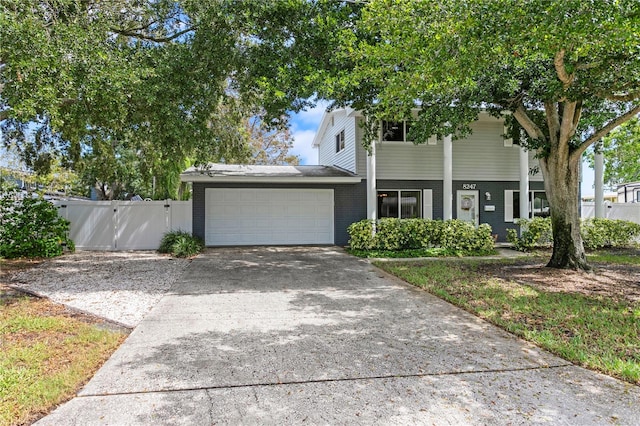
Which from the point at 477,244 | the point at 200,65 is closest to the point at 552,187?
the point at 477,244

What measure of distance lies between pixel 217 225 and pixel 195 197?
4.17ft

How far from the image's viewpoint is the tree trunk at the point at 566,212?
8.90m

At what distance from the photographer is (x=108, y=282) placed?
791 centimetres

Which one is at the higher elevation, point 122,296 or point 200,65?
point 200,65

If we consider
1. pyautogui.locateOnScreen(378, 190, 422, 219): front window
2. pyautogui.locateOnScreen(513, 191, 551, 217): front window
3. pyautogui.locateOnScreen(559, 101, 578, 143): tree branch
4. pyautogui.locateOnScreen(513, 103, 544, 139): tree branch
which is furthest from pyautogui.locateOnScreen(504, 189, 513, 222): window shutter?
pyautogui.locateOnScreen(559, 101, 578, 143): tree branch

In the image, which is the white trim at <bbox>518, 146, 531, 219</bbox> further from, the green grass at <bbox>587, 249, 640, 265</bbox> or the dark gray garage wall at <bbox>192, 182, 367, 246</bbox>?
the dark gray garage wall at <bbox>192, 182, 367, 246</bbox>

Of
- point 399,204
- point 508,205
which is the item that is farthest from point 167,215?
point 508,205

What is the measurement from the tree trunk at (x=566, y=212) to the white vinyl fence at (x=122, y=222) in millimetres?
11390

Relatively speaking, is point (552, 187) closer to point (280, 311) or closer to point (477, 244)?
point (477, 244)

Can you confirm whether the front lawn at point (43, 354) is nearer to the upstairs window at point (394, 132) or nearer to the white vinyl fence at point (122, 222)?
the white vinyl fence at point (122, 222)

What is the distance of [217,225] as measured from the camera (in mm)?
14227

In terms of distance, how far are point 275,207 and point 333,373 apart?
11145mm

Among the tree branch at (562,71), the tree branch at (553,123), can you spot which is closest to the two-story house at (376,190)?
the tree branch at (553,123)

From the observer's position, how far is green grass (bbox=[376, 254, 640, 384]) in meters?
4.01
